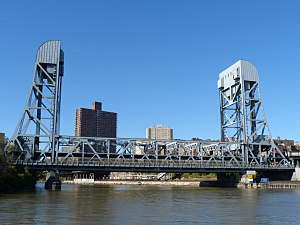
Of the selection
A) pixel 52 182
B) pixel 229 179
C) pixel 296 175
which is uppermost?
pixel 296 175

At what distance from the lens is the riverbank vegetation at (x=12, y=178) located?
69.1m

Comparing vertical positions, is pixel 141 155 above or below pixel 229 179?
above

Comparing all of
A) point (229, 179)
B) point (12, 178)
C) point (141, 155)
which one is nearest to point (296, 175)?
point (229, 179)

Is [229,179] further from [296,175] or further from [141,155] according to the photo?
[141,155]

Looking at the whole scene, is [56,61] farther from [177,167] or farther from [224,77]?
[224,77]

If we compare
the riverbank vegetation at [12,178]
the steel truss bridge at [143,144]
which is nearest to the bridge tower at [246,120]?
the steel truss bridge at [143,144]

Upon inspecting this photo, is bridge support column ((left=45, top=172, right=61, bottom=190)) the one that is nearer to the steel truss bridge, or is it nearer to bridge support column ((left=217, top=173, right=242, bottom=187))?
the steel truss bridge

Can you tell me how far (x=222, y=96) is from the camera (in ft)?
419

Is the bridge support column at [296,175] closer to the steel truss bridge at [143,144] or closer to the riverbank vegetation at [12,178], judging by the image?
the steel truss bridge at [143,144]

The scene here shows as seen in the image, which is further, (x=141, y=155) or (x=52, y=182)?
(x=141, y=155)

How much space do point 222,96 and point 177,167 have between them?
39969 mm

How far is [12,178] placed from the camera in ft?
239

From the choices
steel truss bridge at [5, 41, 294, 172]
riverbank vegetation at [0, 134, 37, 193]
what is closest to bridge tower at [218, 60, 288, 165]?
steel truss bridge at [5, 41, 294, 172]

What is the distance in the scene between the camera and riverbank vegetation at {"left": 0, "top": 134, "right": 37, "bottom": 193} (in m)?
69.1
